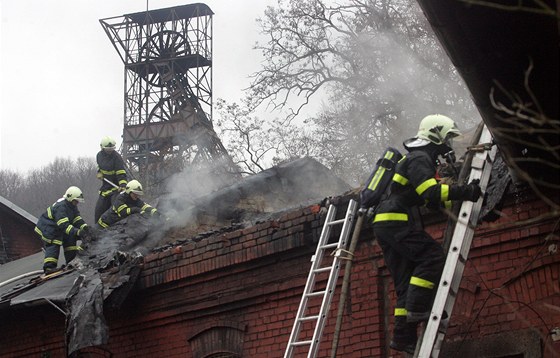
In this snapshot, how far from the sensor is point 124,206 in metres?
14.2

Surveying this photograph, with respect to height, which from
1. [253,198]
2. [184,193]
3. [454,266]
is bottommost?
[454,266]

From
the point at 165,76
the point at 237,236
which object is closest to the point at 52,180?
the point at 165,76

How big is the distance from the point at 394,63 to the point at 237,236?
1384 cm

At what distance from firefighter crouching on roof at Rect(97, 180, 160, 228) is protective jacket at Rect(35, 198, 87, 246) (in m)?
0.38

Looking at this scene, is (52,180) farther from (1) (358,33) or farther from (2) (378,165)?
(2) (378,165)

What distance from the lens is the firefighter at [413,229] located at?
20.5ft

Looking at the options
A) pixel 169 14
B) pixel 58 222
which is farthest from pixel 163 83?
pixel 58 222

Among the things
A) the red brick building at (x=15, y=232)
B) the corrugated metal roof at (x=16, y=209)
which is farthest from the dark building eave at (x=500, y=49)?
the red brick building at (x=15, y=232)

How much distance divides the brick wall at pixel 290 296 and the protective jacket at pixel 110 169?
335cm

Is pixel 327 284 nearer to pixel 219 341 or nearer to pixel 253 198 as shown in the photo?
pixel 219 341

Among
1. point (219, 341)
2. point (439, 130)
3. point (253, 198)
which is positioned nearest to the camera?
point (439, 130)

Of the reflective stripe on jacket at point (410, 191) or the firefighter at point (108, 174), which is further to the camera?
the firefighter at point (108, 174)

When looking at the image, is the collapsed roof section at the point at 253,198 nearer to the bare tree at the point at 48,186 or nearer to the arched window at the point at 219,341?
the arched window at the point at 219,341

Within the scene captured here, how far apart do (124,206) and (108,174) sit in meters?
1.28
